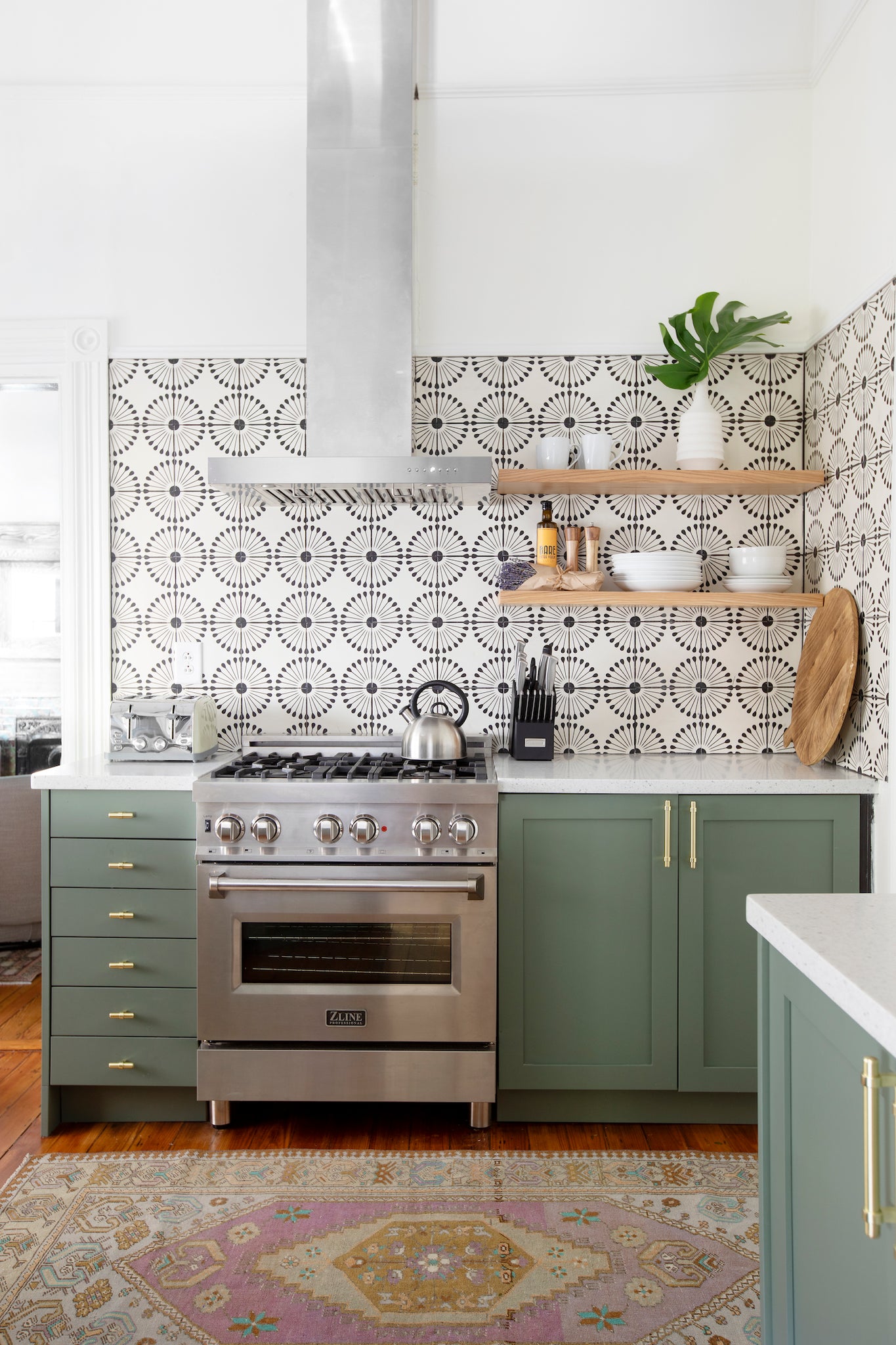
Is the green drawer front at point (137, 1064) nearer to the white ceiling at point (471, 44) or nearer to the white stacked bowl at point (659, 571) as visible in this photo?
the white stacked bowl at point (659, 571)

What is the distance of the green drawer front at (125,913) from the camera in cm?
240

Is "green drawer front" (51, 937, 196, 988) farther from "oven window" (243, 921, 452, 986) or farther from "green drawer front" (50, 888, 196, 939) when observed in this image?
"oven window" (243, 921, 452, 986)

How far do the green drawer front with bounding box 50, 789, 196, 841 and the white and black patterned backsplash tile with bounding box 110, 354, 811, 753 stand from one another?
2.04 ft

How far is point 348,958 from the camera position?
7.77 feet

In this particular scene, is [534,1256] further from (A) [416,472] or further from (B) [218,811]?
(A) [416,472]

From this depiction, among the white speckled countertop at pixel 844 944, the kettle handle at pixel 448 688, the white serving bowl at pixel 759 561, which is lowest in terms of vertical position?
the white speckled countertop at pixel 844 944

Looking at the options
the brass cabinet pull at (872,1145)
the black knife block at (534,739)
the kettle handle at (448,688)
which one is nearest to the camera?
the brass cabinet pull at (872,1145)

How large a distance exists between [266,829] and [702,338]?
6.39ft

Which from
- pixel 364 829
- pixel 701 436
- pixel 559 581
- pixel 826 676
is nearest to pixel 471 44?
pixel 701 436

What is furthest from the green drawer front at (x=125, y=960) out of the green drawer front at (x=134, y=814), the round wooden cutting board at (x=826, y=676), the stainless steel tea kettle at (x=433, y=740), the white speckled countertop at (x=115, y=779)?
the round wooden cutting board at (x=826, y=676)

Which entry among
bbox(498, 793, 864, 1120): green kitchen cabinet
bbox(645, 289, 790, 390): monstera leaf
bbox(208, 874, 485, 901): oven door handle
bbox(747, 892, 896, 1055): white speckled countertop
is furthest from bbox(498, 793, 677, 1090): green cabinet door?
bbox(645, 289, 790, 390): monstera leaf

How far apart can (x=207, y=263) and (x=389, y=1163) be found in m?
2.74

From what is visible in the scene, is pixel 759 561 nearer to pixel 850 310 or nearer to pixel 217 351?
pixel 850 310

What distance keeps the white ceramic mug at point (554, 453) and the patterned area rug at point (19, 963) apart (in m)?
2.66
